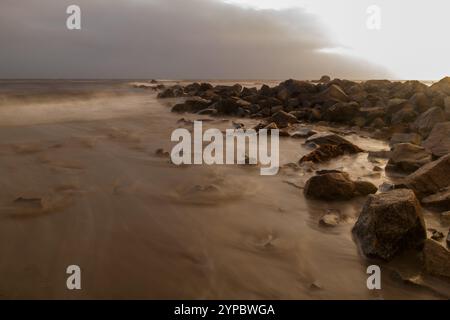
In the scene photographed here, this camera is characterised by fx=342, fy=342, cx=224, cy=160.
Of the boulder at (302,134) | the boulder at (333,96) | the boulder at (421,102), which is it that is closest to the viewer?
the boulder at (302,134)

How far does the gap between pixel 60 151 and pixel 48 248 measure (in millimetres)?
2996

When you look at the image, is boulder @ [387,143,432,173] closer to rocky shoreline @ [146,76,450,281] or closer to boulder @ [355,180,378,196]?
rocky shoreline @ [146,76,450,281]

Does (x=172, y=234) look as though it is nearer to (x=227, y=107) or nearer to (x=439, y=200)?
(x=439, y=200)

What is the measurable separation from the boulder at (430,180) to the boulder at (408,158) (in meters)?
0.78

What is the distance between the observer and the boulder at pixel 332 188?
352cm

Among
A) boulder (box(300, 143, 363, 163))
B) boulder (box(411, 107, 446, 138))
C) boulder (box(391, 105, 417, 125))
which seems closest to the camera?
boulder (box(300, 143, 363, 163))

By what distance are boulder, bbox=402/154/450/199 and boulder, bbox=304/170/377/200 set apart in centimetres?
48

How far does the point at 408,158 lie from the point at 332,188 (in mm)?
1700

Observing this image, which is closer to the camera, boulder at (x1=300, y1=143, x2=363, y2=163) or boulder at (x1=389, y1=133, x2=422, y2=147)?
boulder at (x1=300, y1=143, x2=363, y2=163)

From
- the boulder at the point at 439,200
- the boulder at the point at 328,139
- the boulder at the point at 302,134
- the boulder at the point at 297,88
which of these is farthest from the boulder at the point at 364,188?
the boulder at the point at 297,88

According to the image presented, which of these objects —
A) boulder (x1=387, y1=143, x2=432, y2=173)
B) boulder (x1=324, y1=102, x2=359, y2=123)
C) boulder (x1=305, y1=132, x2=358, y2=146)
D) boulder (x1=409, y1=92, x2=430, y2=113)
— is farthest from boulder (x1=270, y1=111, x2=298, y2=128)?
boulder (x1=387, y1=143, x2=432, y2=173)

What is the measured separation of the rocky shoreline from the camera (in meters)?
2.48

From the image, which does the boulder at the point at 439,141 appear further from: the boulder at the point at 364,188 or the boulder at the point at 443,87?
the boulder at the point at 443,87
